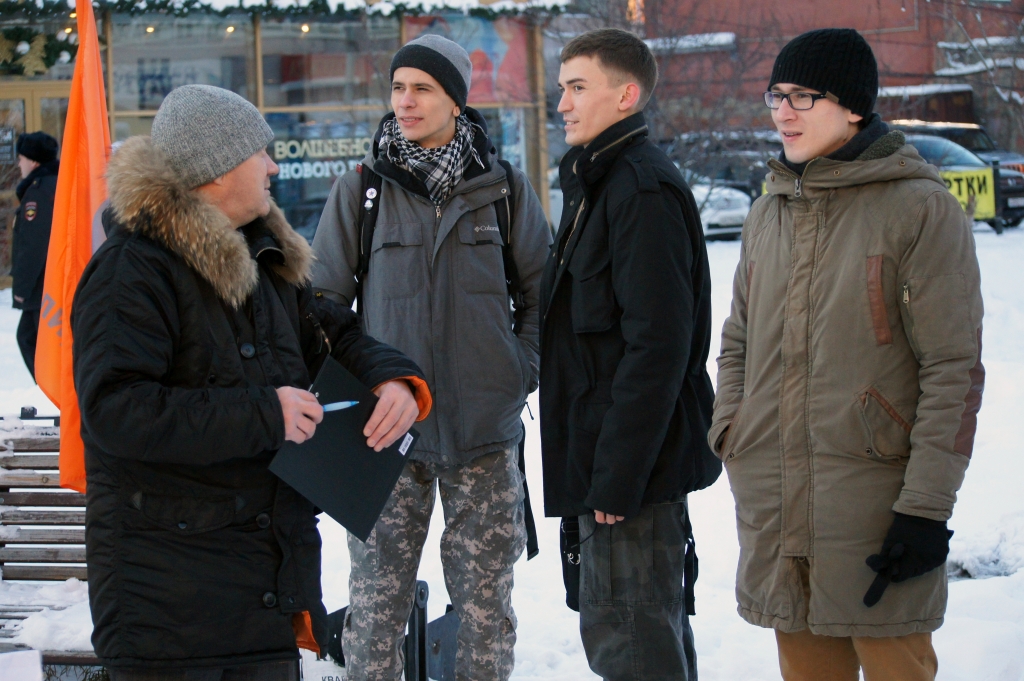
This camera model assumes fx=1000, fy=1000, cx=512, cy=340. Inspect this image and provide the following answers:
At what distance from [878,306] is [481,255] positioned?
4.40 feet

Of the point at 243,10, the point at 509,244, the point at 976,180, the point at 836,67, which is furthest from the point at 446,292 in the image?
the point at 976,180

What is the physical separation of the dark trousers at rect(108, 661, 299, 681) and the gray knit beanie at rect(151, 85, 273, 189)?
1057 mm

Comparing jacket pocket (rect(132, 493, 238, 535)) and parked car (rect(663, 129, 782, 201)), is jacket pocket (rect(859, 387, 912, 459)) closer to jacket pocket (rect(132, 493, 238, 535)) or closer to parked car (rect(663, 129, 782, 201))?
jacket pocket (rect(132, 493, 238, 535))

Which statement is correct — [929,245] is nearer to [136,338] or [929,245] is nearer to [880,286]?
[880,286]

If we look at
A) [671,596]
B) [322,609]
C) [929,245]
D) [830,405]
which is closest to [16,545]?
[322,609]

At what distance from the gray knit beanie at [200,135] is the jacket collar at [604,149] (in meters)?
0.99

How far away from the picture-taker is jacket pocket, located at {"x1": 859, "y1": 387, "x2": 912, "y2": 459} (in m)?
2.36

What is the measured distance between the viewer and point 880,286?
237cm

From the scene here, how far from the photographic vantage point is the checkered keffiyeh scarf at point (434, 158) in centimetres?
327

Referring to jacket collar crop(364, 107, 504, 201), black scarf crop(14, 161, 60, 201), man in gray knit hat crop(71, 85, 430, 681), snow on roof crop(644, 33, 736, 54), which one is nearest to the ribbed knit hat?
jacket collar crop(364, 107, 504, 201)

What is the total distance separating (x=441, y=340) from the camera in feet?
10.5

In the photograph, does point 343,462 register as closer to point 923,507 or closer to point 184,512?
point 184,512

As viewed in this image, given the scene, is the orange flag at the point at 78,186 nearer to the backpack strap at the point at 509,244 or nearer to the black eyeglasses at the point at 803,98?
the backpack strap at the point at 509,244

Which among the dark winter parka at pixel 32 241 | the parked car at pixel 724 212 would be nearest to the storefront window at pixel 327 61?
the parked car at pixel 724 212
